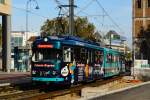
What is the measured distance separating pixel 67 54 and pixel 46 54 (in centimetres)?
127

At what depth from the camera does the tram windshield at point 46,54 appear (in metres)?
29.2

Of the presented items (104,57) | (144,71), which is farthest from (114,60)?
(104,57)

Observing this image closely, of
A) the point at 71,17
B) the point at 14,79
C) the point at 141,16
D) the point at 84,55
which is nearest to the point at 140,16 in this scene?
the point at 141,16

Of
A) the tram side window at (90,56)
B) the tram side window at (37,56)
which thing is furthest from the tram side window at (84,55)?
the tram side window at (37,56)

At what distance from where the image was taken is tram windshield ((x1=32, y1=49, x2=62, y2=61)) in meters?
29.2

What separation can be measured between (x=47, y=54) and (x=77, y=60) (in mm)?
2676

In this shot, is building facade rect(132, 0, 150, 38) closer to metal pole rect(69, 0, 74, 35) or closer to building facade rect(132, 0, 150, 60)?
building facade rect(132, 0, 150, 60)

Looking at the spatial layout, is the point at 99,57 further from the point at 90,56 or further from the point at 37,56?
the point at 37,56

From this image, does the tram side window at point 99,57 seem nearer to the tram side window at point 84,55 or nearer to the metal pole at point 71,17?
the tram side window at point 84,55

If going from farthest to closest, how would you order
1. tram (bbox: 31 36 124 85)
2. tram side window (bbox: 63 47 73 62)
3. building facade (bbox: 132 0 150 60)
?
building facade (bbox: 132 0 150 60) → tram side window (bbox: 63 47 73 62) → tram (bbox: 31 36 124 85)

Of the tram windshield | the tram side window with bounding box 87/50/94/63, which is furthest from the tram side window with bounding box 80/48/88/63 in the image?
the tram windshield

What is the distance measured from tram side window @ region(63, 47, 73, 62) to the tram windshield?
365 mm

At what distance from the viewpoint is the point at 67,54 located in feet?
97.9

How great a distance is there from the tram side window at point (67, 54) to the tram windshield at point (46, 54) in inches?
14.4
